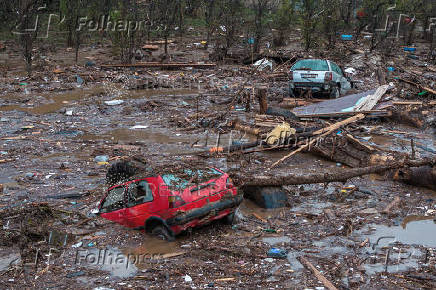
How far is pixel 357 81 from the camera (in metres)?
21.3

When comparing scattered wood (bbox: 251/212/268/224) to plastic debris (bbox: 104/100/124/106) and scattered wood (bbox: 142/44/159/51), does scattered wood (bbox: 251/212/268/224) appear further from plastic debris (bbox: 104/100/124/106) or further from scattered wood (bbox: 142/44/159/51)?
scattered wood (bbox: 142/44/159/51)

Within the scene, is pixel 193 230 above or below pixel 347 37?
below

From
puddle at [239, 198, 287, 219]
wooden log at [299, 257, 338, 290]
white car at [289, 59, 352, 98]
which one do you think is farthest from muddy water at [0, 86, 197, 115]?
wooden log at [299, 257, 338, 290]

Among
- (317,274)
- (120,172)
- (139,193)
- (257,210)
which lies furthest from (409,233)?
(120,172)

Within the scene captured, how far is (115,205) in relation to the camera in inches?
317

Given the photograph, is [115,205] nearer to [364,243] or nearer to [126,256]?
[126,256]

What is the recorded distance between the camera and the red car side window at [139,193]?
7422 mm

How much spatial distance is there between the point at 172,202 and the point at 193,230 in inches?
36.0

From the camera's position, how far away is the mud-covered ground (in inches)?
252

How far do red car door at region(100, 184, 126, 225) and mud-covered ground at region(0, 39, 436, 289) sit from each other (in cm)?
16

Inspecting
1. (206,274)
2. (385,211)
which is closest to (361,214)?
(385,211)

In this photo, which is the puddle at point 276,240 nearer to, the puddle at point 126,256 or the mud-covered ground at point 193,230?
the mud-covered ground at point 193,230

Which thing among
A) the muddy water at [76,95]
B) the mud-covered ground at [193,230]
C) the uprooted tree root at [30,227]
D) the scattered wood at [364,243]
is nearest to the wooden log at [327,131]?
the mud-covered ground at [193,230]

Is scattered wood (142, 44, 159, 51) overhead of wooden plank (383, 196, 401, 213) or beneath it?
overhead
